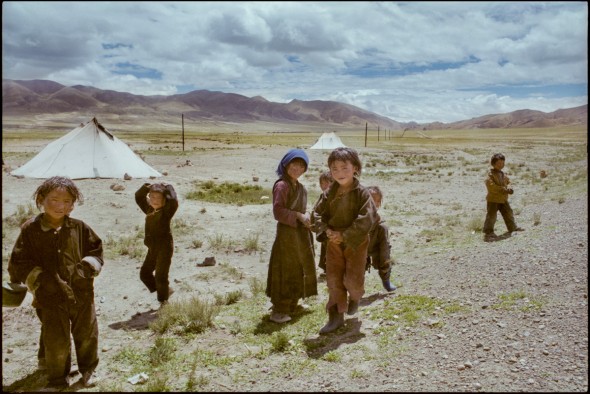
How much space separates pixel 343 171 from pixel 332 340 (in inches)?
58.4

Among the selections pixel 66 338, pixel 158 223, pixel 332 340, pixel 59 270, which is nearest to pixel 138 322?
pixel 158 223

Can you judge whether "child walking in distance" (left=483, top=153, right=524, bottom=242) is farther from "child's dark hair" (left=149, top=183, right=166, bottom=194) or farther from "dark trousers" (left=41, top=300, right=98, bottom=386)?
"dark trousers" (left=41, top=300, right=98, bottom=386)

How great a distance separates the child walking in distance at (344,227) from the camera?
3727 millimetres

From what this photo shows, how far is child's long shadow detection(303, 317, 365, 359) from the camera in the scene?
12.4 ft

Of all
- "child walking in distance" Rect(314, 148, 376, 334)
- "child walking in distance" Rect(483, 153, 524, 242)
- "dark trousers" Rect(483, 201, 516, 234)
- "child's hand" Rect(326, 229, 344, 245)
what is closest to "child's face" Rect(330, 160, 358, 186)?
"child walking in distance" Rect(314, 148, 376, 334)

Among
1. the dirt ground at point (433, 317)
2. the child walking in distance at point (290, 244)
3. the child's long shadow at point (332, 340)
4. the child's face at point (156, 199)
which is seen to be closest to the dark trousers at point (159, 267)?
the dirt ground at point (433, 317)

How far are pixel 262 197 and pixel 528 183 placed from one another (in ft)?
35.8

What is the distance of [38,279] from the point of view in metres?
3.29

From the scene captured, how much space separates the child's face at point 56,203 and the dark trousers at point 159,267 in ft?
6.25

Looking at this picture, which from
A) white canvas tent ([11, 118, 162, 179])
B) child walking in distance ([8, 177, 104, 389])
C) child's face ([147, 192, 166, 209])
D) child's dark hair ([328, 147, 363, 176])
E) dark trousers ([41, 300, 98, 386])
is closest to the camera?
child walking in distance ([8, 177, 104, 389])

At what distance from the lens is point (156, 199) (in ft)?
16.8

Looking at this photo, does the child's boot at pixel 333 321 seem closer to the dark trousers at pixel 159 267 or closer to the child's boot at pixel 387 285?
the child's boot at pixel 387 285

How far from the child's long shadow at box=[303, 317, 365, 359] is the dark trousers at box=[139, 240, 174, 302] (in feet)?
6.69

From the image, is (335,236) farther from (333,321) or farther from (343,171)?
(333,321)
